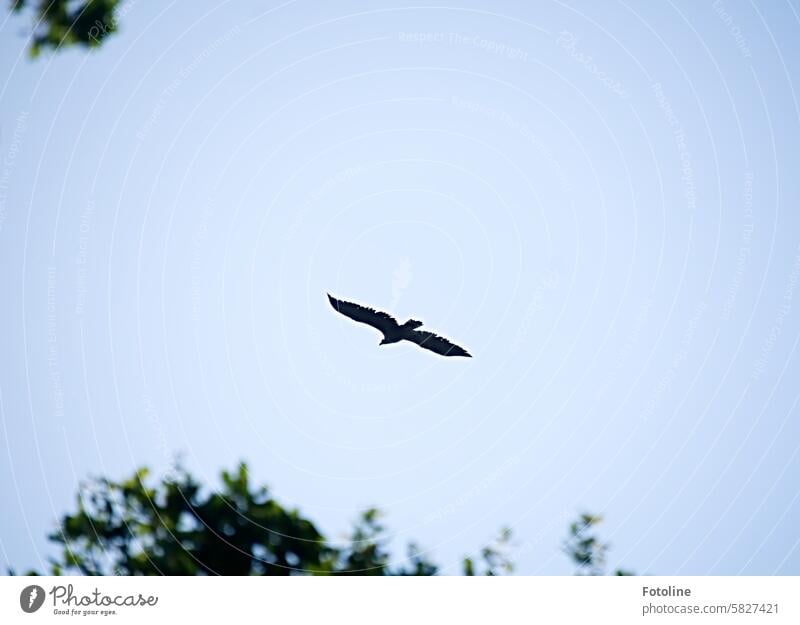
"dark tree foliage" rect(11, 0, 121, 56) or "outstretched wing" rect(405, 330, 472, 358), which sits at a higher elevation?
"dark tree foliage" rect(11, 0, 121, 56)

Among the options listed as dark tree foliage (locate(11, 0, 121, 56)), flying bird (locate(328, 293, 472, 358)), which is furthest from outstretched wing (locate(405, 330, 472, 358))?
dark tree foliage (locate(11, 0, 121, 56))

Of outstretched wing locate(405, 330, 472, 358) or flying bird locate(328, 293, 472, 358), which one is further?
outstretched wing locate(405, 330, 472, 358)

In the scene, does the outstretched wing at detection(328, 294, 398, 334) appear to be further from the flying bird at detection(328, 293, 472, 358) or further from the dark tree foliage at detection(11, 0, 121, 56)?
the dark tree foliage at detection(11, 0, 121, 56)

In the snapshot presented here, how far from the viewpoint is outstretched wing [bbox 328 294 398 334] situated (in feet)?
90.7

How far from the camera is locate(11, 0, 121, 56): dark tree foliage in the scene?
2222 cm

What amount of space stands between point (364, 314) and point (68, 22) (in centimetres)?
1066

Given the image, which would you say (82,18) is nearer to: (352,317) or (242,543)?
(352,317)

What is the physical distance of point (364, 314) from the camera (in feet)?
91.4

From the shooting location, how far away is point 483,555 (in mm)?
26375

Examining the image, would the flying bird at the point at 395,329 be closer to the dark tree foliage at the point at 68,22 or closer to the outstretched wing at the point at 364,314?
the outstretched wing at the point at 364,314

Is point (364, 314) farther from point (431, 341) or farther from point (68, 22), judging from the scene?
point (68, 22)

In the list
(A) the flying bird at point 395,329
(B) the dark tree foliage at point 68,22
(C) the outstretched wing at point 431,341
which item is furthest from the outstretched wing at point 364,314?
(B) the dark tree foliage at point 68,22
